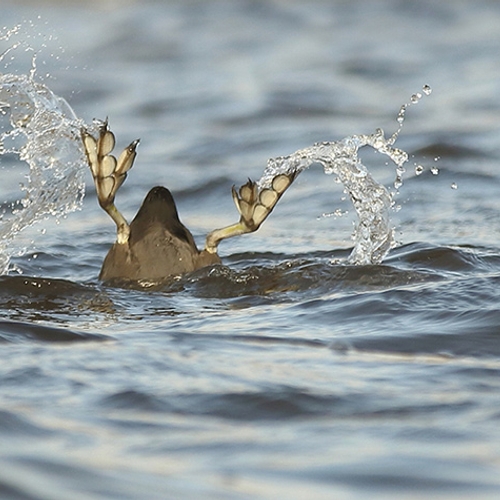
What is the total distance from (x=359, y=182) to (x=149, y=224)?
1204 mm

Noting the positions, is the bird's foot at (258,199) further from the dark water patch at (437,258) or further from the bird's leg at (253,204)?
the dark water patch at (437,258)

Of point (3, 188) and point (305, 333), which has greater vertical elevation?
point (3, 188)

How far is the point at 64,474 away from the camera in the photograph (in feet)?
11.2

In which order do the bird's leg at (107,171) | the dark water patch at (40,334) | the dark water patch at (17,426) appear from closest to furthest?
the dark water patch at (17,426), the dark water patch at (40,334), the bird's leg at (107,171)

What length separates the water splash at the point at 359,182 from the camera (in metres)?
6.55

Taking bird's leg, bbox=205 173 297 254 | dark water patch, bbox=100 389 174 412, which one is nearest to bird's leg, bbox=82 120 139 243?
bird's leg, bbox=205 173 297 254

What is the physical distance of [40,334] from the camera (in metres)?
5.07

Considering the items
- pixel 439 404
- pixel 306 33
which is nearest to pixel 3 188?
pixel 439 404

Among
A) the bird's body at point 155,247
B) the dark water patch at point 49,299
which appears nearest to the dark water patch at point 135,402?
the dark water patch at point 49,299

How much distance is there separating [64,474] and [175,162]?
7.39m

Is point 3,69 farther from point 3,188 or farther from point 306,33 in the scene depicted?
point 306,33

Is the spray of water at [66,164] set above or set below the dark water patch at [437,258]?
above

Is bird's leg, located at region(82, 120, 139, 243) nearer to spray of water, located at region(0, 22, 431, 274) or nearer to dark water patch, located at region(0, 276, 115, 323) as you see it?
spray of water, located at region(0, 22, 431, 274)

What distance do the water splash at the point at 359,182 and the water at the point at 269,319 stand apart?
16 millimetres
